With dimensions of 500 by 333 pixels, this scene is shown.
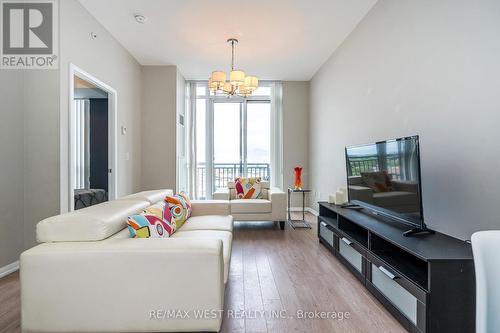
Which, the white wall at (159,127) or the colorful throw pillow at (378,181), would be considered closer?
the colorful throw pillow at (378,181)

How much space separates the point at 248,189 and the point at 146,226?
303cm

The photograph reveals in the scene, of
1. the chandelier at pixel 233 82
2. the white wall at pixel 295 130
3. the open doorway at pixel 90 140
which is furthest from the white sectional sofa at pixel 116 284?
the white wall at pixel 295 130

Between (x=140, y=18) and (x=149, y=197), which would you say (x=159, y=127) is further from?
(x=149, y=197)

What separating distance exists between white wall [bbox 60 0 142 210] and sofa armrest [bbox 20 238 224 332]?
5.31 feet

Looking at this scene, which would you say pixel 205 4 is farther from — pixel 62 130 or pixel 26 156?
pixel 26 156

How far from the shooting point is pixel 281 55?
454 centimetres

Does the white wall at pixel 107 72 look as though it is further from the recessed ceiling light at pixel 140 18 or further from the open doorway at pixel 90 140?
the open doorway at pixel 90 140

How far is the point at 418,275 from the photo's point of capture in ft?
5.72

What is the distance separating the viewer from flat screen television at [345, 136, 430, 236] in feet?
6.48

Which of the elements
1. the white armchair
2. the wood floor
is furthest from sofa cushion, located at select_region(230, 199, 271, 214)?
the wood floor

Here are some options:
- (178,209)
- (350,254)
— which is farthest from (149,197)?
(350,254)

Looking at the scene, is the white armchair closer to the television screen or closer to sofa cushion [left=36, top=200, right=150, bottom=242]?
the television screen

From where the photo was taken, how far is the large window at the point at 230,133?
6.14 metres

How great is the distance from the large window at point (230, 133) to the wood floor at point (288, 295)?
3.02 m
